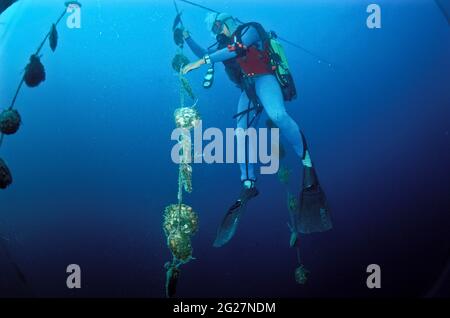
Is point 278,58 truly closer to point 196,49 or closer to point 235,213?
point 196,49

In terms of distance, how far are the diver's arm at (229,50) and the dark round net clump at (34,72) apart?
0.72m

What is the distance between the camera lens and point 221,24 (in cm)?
230

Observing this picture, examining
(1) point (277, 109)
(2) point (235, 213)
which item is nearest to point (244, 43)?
(1) point (277, 109)

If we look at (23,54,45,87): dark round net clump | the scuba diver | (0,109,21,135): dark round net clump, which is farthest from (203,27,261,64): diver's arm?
(0,109,21,135): dark round net clump

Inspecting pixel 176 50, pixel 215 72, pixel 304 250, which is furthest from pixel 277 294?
pixel 176 50

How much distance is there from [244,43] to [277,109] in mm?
325

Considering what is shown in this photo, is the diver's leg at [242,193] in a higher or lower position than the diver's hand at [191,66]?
lower

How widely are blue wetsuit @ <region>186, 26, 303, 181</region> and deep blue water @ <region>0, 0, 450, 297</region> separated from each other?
4 cm

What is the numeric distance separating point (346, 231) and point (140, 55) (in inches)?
47.1

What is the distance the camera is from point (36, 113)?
7.58 ft

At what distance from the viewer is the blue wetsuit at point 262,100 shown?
7.59ft

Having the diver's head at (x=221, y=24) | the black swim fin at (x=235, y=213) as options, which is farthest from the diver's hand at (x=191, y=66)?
the black swim fin at (x=235, y=213)

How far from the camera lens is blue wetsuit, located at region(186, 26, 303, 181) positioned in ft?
7.59

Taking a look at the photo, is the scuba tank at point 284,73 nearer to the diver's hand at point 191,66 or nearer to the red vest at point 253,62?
the red vest at point 253,62
